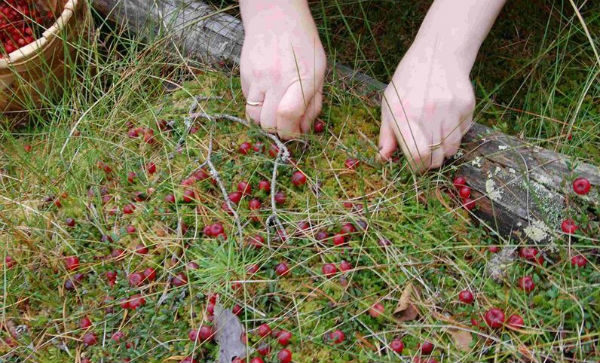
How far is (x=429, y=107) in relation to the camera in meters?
1.90

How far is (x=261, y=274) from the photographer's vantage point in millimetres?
1850

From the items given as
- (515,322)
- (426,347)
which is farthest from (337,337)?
(515,322)

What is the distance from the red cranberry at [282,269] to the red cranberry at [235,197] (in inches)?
12.1

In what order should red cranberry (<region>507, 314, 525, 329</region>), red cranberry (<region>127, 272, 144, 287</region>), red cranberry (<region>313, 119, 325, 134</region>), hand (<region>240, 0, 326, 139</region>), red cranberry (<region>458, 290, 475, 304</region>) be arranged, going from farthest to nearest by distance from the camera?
red cranberry (<region>313, 119, 325, 134</region>), hand (<region>240, 0, 326, 139</region>), red cranberry (<region>127, 272, 144, 287</region>), red cranberry (<region>458, 290, 475, 304</region>), red cranberry (<region>507, 314, 525, 329</region>)

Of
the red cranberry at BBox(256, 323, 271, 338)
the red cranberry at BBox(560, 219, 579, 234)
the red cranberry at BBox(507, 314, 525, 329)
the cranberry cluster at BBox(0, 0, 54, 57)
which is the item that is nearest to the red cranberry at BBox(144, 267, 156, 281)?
the red cranberry at BBox(256, 323, 271, 338)

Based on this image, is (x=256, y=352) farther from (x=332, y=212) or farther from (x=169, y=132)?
(x=169, y=132)

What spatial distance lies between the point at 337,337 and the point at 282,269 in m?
0.28

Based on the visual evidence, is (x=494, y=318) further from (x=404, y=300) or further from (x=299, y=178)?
(x=299, y=178)

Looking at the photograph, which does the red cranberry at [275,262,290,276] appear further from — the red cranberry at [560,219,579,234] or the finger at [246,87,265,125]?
the red cranberry at [560,219,579,234]

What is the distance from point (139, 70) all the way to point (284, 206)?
3.57 feet

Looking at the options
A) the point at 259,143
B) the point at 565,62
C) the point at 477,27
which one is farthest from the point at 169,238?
the point at 565,62

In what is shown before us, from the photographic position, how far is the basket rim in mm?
2684

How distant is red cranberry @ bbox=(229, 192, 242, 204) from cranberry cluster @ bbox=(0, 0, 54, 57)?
145cm

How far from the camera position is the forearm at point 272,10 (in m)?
2.11
